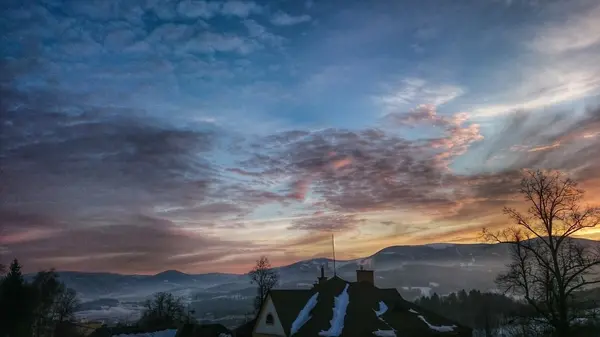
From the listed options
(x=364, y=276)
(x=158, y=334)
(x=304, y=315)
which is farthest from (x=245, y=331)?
(x=158, y=334)

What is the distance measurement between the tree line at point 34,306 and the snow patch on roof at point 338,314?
42877 millimetres

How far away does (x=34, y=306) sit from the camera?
203 ft

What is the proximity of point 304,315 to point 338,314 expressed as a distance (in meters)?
2.85

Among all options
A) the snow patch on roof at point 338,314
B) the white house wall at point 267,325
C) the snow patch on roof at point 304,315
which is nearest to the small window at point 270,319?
the white house wall at point 267,325

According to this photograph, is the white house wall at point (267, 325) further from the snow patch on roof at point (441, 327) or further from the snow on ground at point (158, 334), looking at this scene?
the snow on ground at point (158, 334)

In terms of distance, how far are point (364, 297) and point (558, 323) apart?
18268 millimetres

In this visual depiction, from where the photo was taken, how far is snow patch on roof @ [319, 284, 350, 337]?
3550cm

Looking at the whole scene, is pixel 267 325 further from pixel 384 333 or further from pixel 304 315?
pixel 384 333

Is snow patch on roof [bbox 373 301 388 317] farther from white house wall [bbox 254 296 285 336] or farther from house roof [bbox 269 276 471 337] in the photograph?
white house wall [bbox 254 296 285 336]

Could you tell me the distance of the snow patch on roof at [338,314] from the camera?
3550 cm

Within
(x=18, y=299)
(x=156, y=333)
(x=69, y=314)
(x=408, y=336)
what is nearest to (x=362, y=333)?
(x=408, y=336)

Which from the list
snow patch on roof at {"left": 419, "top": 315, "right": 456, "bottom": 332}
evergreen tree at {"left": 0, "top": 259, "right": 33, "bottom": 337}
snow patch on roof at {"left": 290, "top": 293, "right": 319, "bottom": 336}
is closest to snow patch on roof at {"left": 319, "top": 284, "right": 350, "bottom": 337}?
snow patch on roof at {"left": 290, "top": 293, "right": 319, "bottom": 336}

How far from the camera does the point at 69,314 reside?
91.7 m

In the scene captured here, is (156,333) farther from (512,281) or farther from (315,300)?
(512,281)
